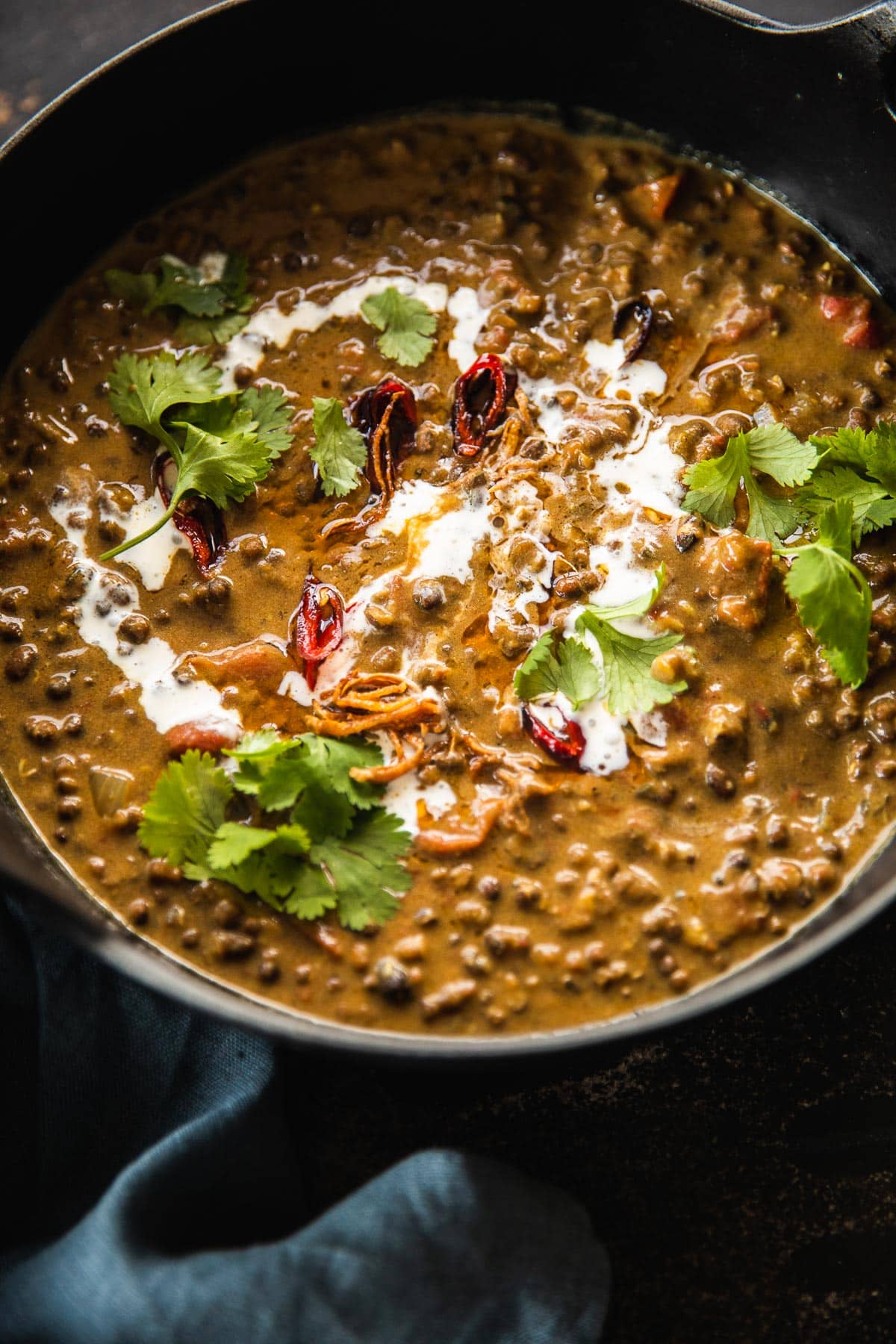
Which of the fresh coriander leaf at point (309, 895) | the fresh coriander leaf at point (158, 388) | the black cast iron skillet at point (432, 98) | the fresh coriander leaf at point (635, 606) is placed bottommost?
the fresh coriander leaf at point (309, 895)

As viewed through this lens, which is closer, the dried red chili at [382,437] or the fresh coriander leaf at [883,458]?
the fresh coriander leaf at [883,458]

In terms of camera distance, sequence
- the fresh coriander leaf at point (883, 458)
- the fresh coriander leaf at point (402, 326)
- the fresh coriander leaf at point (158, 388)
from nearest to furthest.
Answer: the fresh coriander leaf at point (883, 458), the fresh coriander leaf at point (158, 388), the fresh coriander leaf at point (402, 326)

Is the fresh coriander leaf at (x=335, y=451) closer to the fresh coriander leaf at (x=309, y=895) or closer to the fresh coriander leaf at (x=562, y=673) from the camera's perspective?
the fresh coriander leaf at (x=562, y=673)

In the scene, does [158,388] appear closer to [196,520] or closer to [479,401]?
[196,520]

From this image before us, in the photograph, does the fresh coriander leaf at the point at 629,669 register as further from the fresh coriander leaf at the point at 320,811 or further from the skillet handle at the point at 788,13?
the skillet handle at the point at 788,13

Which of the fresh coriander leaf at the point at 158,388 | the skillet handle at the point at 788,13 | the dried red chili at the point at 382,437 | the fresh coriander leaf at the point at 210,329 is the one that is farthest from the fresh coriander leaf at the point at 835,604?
the fresh coriander leaf at the point at 210,329

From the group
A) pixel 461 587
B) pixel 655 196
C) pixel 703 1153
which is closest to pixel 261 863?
pixel 461 587

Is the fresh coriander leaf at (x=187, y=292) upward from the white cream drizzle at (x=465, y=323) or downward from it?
upward

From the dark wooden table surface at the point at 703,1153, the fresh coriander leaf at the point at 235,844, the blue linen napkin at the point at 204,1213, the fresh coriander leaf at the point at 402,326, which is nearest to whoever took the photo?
the blue linen napkin at the point at 204,1213
